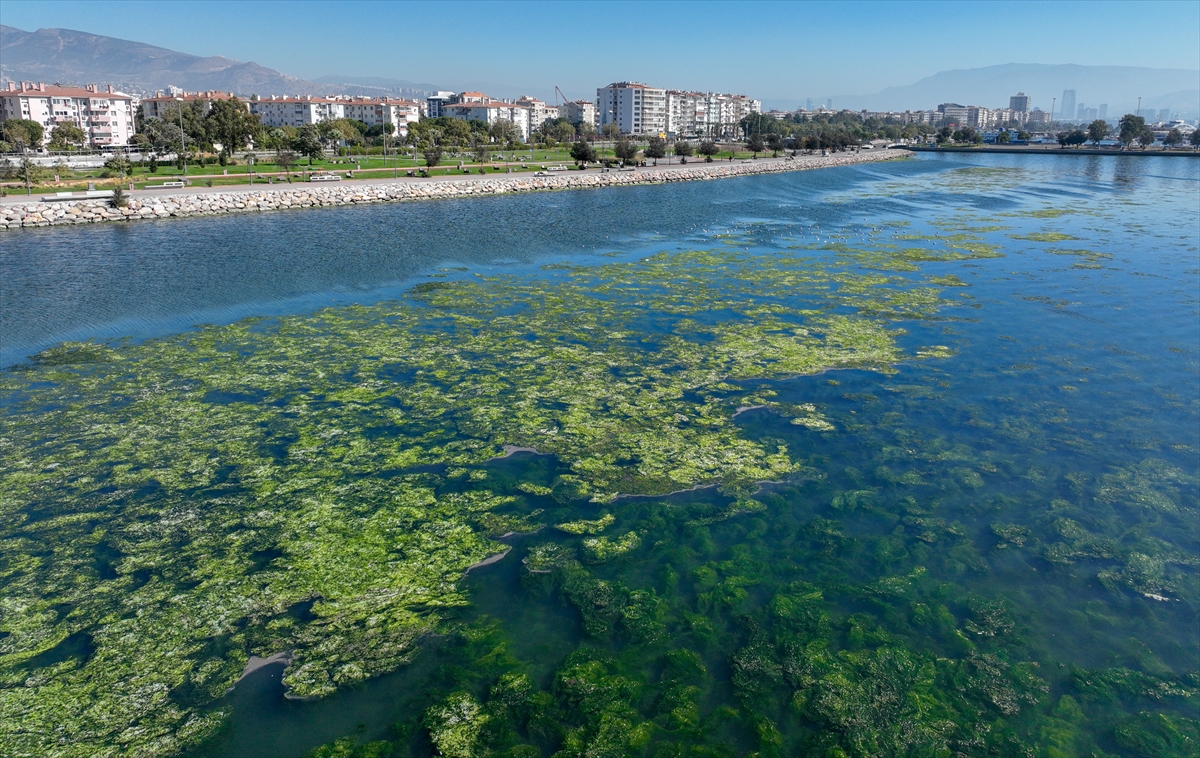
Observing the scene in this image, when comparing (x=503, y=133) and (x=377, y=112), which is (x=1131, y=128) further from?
(x=377, y=112)

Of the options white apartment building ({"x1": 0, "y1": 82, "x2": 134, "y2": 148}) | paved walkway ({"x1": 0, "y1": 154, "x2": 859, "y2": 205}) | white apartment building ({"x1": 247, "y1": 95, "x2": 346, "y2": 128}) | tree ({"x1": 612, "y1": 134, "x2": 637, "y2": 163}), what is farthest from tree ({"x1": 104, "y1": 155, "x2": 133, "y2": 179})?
white apartment building ({"x1": 247, "y1": 95, "x2": 346, "y2": 128})

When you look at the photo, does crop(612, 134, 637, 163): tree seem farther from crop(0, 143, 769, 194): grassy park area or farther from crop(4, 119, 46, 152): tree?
crop(4, 119, 46, 152): tree

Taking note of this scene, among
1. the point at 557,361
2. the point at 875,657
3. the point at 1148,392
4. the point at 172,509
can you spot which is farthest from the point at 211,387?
the point at 1148,392

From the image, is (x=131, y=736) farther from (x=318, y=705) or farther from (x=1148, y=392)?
(x=1148, y=392)

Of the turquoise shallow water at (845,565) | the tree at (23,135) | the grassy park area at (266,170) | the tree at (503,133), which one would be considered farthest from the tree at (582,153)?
the turquoise shallow water at (845,565)

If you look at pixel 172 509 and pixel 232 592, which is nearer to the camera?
pixel 232 592
